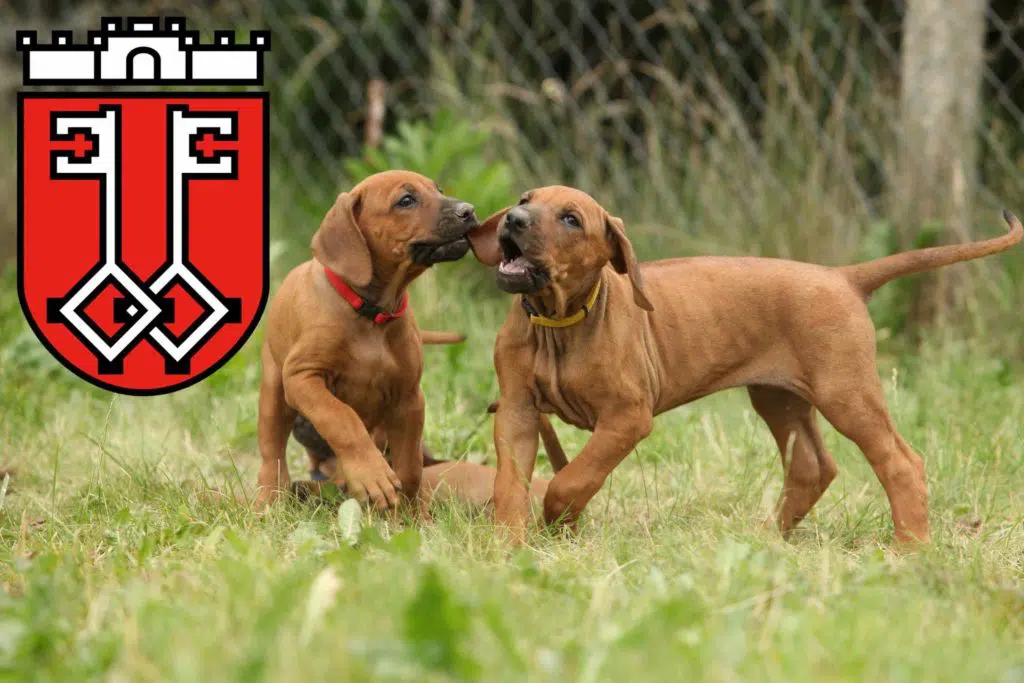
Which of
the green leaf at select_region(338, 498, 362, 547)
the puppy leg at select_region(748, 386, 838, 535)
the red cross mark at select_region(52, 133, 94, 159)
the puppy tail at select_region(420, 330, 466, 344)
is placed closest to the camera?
the green leaf at select_region(338, 498, 362, 547)

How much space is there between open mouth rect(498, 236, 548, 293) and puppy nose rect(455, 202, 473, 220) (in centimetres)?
40

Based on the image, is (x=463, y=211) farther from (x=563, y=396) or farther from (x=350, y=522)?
(x=350, y=522)

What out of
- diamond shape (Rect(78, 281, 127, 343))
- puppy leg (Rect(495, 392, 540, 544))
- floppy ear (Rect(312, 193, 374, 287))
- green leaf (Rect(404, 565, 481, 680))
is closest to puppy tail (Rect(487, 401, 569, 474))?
puppy leg (Rect(495, 392, 540, 544))

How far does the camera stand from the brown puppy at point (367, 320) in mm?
4258

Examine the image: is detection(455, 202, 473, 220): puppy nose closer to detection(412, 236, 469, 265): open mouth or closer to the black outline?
detection(412, 236, 469, 265): open mouth

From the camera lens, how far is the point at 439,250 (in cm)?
→ 433

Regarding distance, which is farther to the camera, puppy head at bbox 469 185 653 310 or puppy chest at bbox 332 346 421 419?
puppy chest at bbox 332 346 421 419

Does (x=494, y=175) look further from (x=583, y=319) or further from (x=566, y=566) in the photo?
(x=566, y=566)

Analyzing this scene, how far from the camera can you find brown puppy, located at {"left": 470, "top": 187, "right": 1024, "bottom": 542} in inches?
156

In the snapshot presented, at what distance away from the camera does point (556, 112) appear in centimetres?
821

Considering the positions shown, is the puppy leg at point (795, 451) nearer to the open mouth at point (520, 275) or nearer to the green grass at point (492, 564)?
the green grass at point (492, 564)

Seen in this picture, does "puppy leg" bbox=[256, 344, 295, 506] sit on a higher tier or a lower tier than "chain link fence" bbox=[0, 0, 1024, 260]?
Answer: lower

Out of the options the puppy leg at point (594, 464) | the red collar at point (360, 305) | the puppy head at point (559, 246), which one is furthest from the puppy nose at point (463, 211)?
the puppy leg at point (594, 464)

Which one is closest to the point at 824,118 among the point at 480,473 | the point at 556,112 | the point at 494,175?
the point at 556,112
